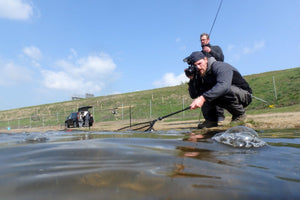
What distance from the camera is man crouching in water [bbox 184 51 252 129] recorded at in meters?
3.87

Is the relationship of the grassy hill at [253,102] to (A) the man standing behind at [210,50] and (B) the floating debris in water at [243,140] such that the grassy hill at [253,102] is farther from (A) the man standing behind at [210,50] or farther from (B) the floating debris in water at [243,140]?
(B) the floating debris in water at [243,140]

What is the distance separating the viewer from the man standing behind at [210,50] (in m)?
5.12

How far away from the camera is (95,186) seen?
0.92 meters

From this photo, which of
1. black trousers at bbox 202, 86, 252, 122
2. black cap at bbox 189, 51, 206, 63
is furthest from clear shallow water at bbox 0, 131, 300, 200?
black trousers at bbox 202, 86, 252, 122

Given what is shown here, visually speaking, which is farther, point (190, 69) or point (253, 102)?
point (253, 102)

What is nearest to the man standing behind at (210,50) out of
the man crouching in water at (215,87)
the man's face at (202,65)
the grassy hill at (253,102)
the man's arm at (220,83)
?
the man crouching in water at (215,87)

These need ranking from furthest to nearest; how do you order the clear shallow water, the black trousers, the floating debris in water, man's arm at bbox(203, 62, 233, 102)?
the black trousers < man's arm at bbox(203, 62, 233, 102) < the floating debris in water < the clear shallow water

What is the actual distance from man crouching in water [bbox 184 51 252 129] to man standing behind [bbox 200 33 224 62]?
56 centimetres

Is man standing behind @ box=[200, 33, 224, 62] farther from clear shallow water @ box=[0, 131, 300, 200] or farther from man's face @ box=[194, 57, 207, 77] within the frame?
clear shallow water @ box=[0, 131, 300, 200]

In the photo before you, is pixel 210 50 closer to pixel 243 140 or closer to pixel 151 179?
pixel 243 140

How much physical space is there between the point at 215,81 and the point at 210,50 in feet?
3.36

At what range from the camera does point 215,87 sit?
3.86 meters

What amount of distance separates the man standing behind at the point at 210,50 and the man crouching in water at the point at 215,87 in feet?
1.82

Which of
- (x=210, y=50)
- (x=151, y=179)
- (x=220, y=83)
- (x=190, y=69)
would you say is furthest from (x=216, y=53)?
(x=151, y=179)
